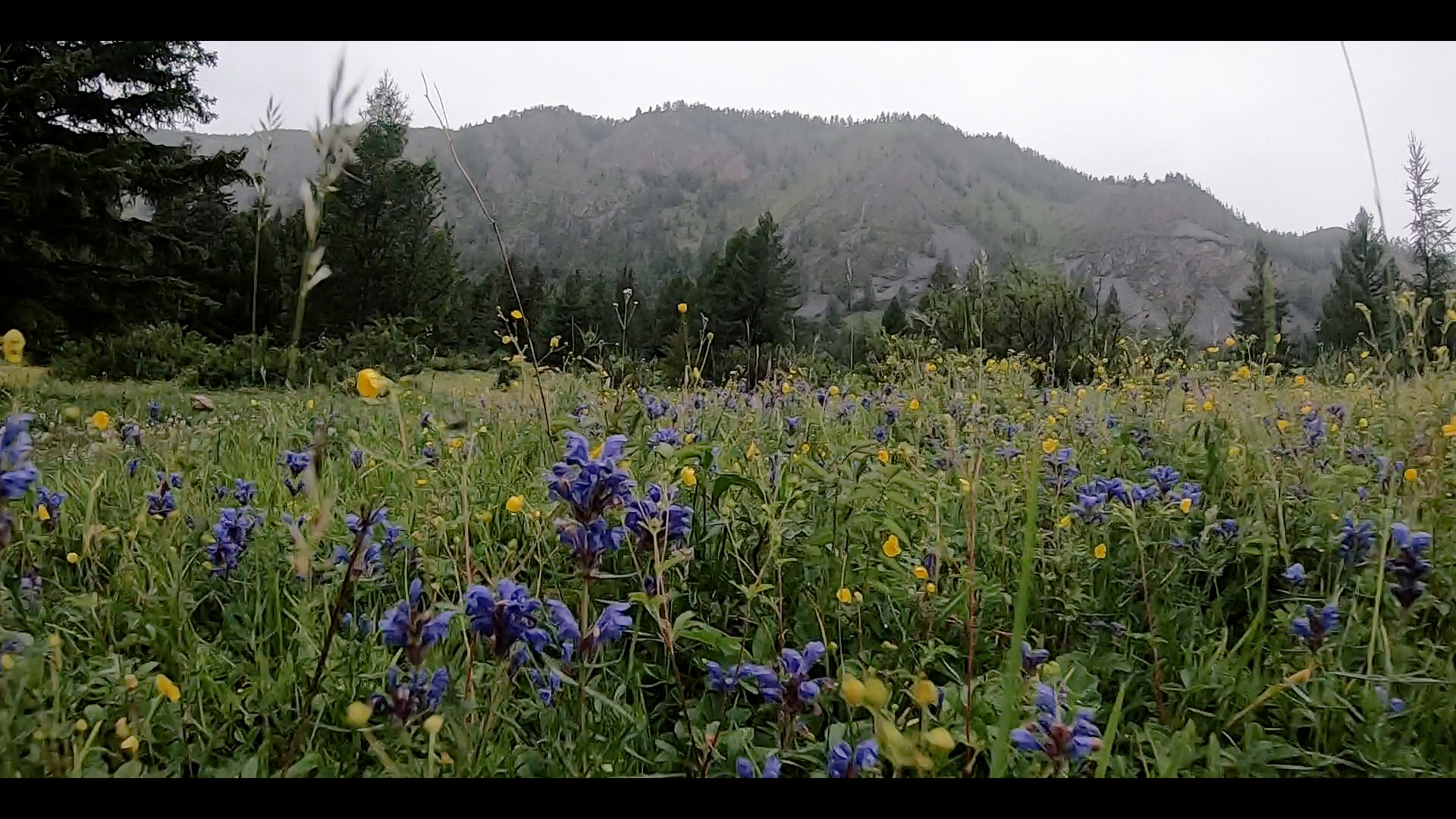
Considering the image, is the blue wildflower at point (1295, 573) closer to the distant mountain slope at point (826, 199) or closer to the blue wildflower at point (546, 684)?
the blue wildflower at point (546, 684)

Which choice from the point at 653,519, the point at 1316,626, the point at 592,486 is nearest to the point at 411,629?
the point at 592,486

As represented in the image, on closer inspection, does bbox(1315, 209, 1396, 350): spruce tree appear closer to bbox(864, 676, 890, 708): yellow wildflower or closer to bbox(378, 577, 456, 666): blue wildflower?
bbox(864, 676, 890, 708): yellow wildflower

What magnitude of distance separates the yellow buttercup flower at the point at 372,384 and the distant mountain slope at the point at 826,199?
5123 centimetres

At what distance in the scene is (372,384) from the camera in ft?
3.28

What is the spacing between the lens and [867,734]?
3.82 ft

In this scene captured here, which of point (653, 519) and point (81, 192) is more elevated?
point (81, 192)

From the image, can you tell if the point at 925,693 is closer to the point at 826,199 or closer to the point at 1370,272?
the point at 1370,272

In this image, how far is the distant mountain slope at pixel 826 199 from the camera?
62812 millimetres

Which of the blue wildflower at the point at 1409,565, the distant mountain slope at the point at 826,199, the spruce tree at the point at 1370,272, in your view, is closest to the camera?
the blue wildflower at the point at 1409,565

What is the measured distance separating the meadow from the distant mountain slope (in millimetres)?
50377

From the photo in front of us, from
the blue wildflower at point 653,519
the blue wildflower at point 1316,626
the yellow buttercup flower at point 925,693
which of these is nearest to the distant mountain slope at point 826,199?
the blue wildflower at point 653,519

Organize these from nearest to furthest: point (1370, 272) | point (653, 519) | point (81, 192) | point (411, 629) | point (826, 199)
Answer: point (411, 629) → point (653, 519) → point (1370, 272) → point (81, 192) → point (826, 199)

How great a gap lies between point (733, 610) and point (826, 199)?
8998 centimetres
